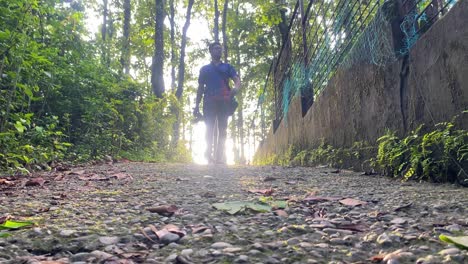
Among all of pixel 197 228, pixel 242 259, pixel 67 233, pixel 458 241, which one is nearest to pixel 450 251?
pixel 458 241

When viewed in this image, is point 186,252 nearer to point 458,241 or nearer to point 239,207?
point 239,207

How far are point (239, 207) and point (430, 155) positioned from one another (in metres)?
1.63

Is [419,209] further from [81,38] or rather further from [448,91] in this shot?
[81,38]

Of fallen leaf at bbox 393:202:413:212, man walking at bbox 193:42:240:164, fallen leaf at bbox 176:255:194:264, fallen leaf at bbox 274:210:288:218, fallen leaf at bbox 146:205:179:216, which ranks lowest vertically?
fallen leaf at bbox 176:255:194:264

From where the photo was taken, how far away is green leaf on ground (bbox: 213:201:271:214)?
6.40 ft

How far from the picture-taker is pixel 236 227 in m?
1.65

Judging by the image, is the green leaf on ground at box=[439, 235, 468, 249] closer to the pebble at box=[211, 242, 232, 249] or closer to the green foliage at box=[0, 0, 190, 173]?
the pebble at box=[211, 242, 232, 249]

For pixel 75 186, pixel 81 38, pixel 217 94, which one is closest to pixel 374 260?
pixel 75 186

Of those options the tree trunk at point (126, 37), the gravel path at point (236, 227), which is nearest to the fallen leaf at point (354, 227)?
the gravel path at point (236, 227)

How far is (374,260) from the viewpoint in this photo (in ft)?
3.91

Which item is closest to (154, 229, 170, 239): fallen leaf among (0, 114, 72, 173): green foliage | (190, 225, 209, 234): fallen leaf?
(190, 225, 209, 234): fallen leaf

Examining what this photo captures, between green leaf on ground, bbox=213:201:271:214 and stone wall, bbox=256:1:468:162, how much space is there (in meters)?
1.43

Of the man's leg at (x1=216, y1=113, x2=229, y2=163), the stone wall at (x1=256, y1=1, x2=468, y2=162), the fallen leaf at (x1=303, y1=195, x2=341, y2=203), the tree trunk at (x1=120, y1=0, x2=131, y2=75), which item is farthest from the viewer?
the tree trunk at (x1=120, y1=0, x2=131, y2=75)

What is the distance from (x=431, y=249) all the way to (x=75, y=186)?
259 cm
